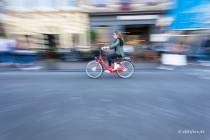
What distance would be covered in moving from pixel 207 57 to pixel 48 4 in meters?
11.4

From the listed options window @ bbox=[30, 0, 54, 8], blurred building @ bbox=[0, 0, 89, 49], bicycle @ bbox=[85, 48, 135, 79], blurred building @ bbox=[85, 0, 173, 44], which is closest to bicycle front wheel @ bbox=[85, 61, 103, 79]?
bicycle @ bbox=[85, 48, 135, 79]

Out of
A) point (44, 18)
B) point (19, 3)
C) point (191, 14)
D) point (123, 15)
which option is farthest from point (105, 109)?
point (19, 3)

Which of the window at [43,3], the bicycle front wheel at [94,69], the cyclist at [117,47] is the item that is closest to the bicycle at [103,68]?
the bicycle front wheel at [94,69]

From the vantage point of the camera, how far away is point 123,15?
1108 centimetres

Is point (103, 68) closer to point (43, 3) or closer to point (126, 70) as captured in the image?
point (126, 70)

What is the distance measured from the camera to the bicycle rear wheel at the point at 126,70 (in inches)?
218

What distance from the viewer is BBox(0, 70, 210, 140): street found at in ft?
8.04

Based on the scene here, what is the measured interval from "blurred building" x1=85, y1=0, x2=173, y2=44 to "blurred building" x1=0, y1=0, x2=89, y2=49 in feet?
2.89

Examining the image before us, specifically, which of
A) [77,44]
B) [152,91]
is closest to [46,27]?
[77,44]

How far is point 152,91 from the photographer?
13.9 ft

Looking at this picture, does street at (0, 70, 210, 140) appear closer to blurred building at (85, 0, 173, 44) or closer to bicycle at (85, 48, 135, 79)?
bicycle at (85, 48, 135, 79)

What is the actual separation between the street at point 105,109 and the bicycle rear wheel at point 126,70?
0.48m

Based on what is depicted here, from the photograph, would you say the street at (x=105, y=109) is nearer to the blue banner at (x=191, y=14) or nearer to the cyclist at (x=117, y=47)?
the cyclist at (x=117, y=47)

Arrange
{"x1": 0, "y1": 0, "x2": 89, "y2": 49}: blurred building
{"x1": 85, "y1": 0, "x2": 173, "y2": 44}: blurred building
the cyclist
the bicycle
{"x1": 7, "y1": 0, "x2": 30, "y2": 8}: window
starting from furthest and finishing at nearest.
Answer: {"x1": 7, "y1": 0, "x2": 30, "y2": 8}: window, {"x1": 0, "y1": 0, "x2": 89, "y2": 49}: blurred building, {"x1": 85, "y1": 0, "x2": 173, "y2": 44}: blurred building, the bicycle, the cyclist
